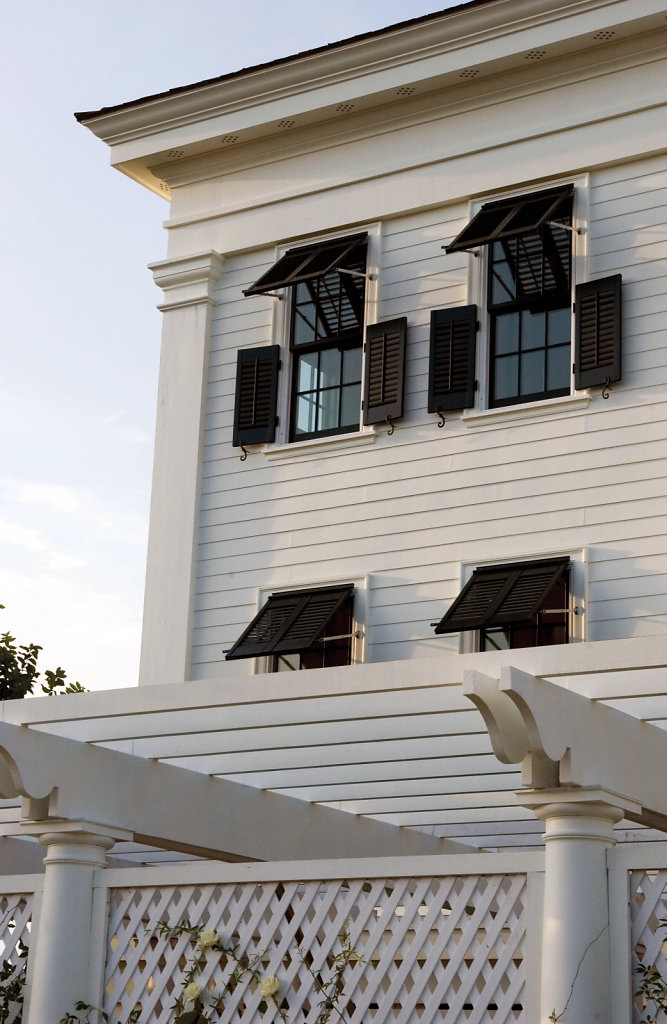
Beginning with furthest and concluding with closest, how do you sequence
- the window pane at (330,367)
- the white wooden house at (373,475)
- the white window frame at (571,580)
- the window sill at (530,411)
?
the window pane at (330,367), the window sill at (530,411), the white window frame at (571,580), the white wooden house at (373,475)

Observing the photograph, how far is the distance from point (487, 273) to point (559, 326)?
740 mm

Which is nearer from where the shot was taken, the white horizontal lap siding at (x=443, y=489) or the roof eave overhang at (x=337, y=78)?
the white horizontal lap siding at (x=443, y=489)

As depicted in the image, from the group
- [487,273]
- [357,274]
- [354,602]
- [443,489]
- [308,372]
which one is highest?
[357,274]

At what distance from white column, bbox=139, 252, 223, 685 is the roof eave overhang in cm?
104

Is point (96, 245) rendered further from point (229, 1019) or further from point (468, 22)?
point (229, 1019)

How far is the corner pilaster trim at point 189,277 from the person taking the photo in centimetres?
1264

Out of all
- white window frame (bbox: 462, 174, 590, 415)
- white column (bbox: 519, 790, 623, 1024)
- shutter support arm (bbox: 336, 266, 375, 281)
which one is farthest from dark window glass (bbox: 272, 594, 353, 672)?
white column (bbox: 519, 790, 623, 1024)

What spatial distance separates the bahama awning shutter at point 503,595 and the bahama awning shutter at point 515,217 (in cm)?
230

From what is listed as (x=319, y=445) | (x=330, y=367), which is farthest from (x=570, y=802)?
(x=330, y=367)

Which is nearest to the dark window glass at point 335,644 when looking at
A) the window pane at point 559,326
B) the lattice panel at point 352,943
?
the window pane at point 559,326

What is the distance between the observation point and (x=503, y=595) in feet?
33.7

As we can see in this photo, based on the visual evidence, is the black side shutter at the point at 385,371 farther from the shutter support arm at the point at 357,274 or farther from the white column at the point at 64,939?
the white column at the point at 64,939

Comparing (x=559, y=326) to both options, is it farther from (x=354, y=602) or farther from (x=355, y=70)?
(x=355, y=70)

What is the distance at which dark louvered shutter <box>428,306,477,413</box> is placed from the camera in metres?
11.1
